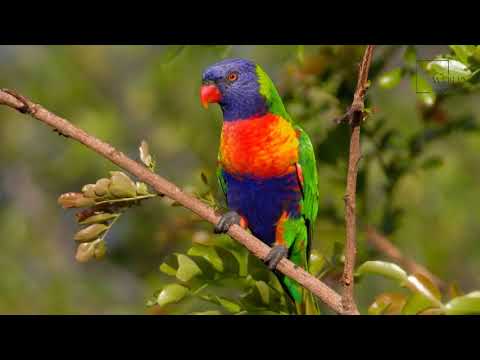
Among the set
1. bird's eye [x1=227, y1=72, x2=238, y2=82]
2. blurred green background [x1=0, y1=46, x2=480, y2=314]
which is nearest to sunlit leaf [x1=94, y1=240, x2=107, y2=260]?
blurred green background [x1=0, y1=46, x2=480, y2=314]

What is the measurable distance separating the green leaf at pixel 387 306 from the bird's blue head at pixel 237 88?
Result: 1.09 m

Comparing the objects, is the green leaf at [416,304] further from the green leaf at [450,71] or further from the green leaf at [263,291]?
the green leaf at [450,71]

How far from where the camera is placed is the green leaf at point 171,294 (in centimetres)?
191

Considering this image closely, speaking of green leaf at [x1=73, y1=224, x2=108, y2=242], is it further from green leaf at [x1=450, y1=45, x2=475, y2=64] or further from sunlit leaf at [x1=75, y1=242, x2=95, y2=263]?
green leaf at [x1=450, y1=45, x2=475, y2=64]

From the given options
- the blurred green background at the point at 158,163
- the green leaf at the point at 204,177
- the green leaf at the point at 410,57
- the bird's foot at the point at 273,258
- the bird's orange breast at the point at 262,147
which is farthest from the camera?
the blurred green background at the point at 158,163

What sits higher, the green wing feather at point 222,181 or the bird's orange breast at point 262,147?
the bird's orange breast at point 262,147

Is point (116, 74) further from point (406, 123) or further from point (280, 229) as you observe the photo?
point (280, 229)

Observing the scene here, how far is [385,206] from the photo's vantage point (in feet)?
10.4

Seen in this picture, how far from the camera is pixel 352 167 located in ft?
5.25

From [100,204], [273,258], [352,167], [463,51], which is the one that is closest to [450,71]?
[463,51]

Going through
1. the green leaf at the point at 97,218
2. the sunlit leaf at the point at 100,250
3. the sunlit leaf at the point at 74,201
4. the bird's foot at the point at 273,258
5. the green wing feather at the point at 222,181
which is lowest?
the bird's foot at the point at 273,258

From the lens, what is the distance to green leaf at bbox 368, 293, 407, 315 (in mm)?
1972

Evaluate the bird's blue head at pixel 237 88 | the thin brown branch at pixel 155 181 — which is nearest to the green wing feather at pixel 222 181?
the bird's blue head at pixel 237 88
